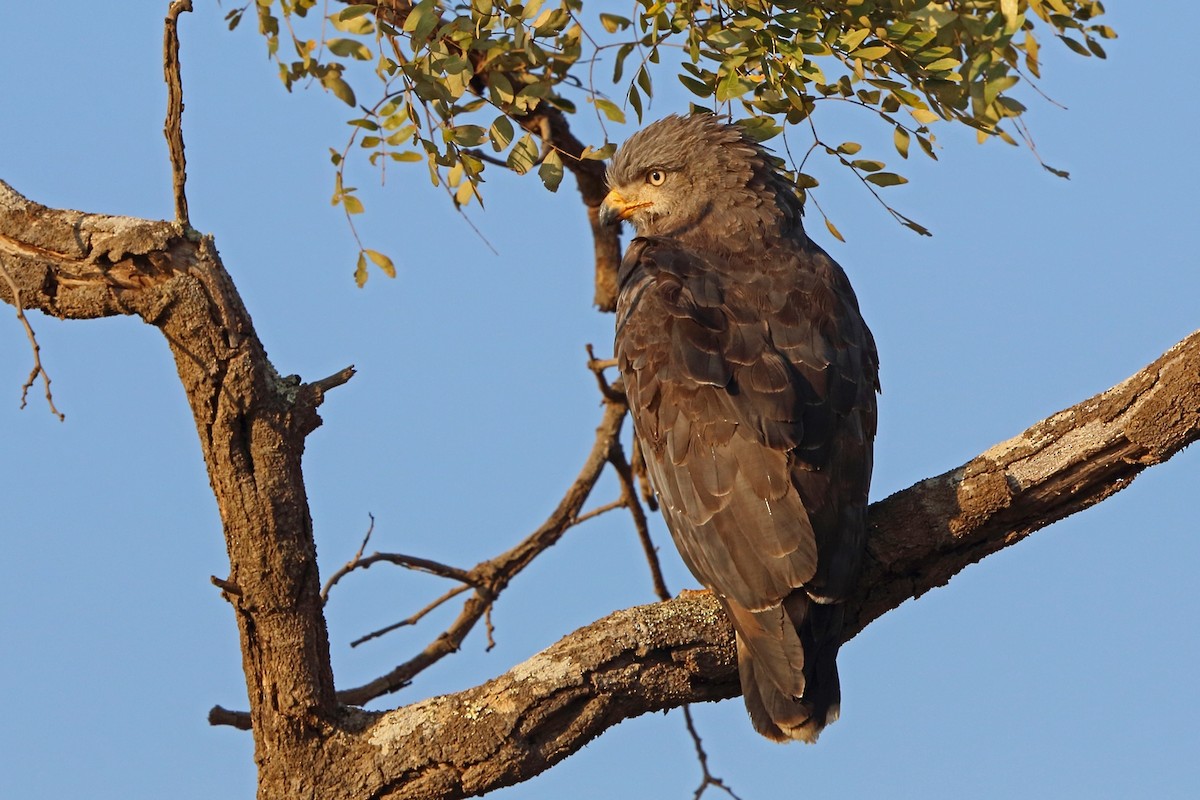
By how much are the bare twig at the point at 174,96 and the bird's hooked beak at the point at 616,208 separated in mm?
2522

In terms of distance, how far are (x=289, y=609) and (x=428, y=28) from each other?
6.39 feet

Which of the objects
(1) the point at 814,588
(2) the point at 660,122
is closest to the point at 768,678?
(1) the point at 814,588

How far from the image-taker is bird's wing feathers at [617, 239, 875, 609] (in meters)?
4.14

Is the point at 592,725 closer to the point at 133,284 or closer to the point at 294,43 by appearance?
the point at 133,284

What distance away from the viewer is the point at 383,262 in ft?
15.8

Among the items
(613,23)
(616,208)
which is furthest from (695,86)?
(616,208)

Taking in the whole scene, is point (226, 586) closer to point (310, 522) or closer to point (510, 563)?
point (310, 522)

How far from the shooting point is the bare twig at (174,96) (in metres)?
3.76

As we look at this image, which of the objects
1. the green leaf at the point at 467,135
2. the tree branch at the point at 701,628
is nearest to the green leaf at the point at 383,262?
Answer: the green leaf at the point at 467,135

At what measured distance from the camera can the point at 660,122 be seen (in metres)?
5.95

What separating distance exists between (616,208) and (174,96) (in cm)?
262

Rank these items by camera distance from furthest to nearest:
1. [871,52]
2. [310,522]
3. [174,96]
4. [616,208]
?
[616,208]
[871,52]
[310,522]
[174,96]

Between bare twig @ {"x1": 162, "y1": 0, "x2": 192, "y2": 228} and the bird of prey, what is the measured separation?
1740mm

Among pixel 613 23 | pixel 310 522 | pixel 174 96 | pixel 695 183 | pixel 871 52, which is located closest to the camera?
pixel 174 96
